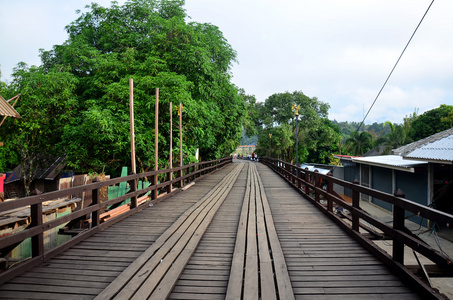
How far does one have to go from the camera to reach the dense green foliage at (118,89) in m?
11.7

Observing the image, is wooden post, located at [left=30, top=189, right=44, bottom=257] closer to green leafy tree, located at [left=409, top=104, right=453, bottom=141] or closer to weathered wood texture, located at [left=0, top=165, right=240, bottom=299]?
weathered wood texture, located at [left=0, top=165, right=240, bottom=299]

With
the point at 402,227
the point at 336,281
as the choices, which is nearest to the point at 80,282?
the point at 336,281

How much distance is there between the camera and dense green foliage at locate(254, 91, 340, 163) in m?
47.3

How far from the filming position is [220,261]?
357cm

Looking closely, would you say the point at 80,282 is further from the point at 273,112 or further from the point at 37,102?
the point at 273,112

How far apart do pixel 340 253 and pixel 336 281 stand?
2.96 feet

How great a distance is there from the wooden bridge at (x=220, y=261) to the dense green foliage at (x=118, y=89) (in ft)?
23.7

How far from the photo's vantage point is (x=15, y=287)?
2.84m

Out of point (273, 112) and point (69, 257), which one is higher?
point (273, 112)

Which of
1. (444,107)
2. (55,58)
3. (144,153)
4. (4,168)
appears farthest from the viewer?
(444,107)

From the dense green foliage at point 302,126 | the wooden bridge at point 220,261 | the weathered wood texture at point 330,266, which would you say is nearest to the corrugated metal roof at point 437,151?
the wooden bridge at point 220,261

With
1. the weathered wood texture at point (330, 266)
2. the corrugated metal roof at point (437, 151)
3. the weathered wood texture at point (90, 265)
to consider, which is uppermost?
the corrugated metal roof at point (437, 151)

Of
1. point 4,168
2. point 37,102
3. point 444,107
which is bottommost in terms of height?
point 4,168

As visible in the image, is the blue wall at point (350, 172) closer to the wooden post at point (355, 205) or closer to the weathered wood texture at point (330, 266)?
the weathered wood texture at point (330, 266)
